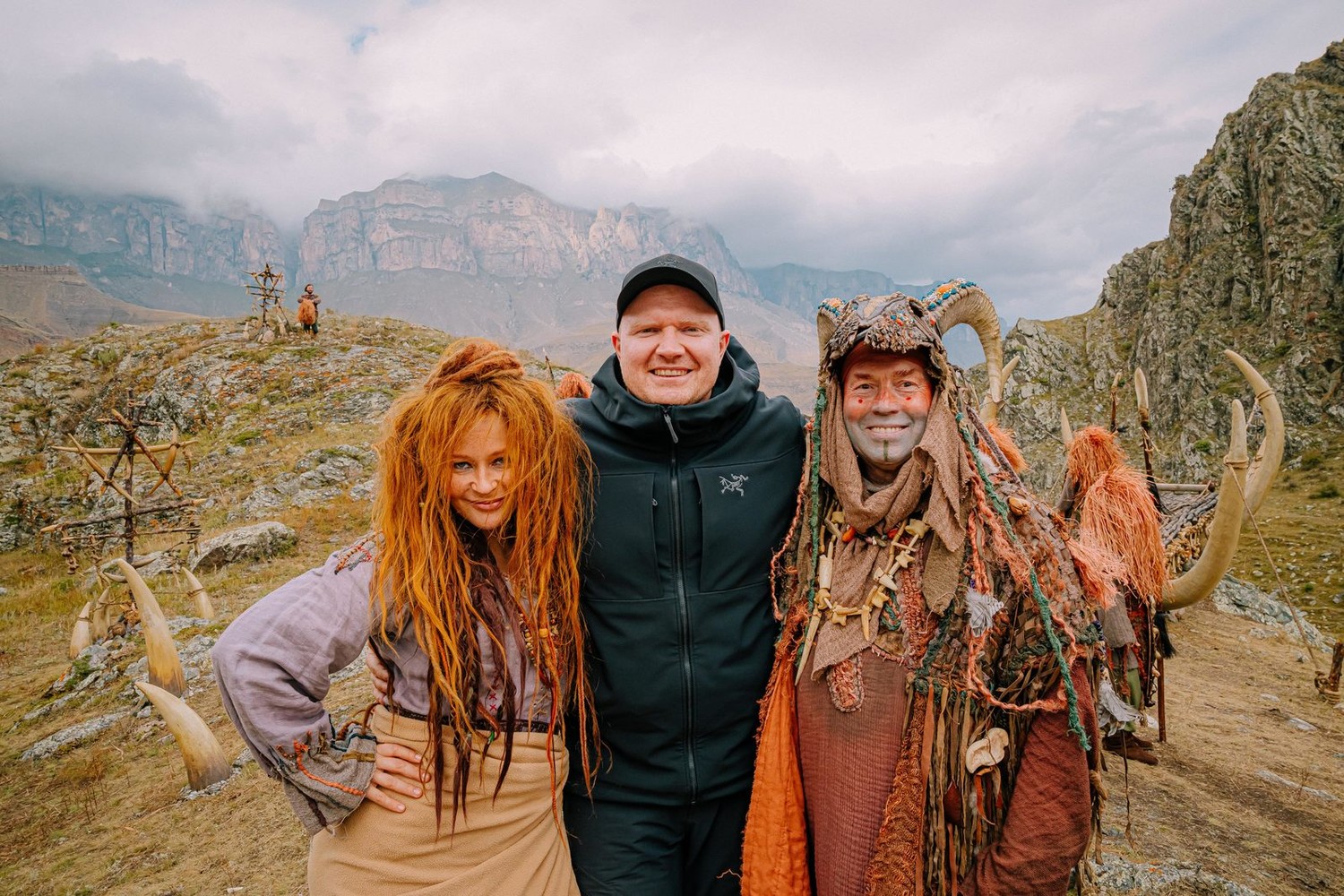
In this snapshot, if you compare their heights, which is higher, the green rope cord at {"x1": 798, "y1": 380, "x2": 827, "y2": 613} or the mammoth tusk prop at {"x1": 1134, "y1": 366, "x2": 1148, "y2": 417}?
the mammoth tusk prop at {"x1": 1134, "y1": 366, "x2": 1148, "y2": 417}

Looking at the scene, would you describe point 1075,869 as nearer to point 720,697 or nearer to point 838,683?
point 838,683

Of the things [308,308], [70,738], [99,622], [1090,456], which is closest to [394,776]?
[1090,456]

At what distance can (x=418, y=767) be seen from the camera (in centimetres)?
200

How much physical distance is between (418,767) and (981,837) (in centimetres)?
194

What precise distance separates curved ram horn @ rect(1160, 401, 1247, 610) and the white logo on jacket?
4666 mm

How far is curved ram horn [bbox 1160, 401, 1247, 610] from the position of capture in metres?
4.84

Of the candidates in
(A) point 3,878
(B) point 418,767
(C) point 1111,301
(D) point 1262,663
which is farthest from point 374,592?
(C) point 1111,301

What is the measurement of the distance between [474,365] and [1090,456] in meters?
4.55

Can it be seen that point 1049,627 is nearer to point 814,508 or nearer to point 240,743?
point 814,508

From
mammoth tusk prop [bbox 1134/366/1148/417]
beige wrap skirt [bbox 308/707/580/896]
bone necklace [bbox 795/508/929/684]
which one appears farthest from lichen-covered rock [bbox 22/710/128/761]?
mammoth tusk prop [bbox 1134/366/1148/417]

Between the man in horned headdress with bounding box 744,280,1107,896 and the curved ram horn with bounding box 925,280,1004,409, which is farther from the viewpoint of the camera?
the curved ram horn with bounding box 925,280,1004,409

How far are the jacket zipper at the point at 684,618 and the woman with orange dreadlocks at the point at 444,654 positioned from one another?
0.41 meters

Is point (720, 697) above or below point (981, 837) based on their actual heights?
above

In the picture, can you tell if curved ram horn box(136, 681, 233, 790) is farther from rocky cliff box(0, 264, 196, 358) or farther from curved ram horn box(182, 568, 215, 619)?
rocky cliff box(0, 264, 196, 358)
